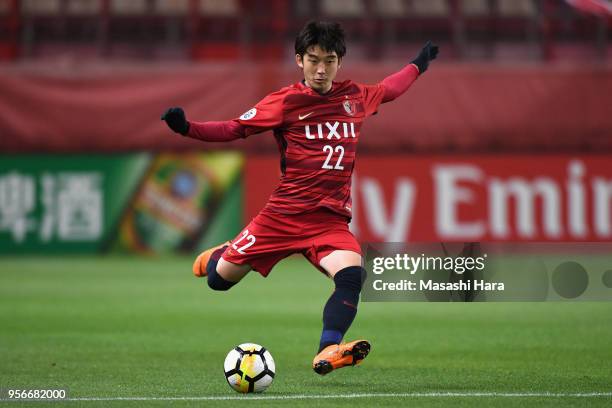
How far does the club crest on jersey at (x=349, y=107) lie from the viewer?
24.2ft

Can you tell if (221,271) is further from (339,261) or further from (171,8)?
(171,8)

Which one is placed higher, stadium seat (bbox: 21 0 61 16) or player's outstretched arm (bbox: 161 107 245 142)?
stadium seat (bbox: 21 0 61 16)

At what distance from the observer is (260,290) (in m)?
15.0

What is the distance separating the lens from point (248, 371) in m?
6.93

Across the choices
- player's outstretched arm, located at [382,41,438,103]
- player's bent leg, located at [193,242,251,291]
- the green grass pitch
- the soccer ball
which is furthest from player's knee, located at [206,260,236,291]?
player's outstretched arm, located at [382,41,438,103]

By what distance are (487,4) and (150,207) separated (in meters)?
7.23

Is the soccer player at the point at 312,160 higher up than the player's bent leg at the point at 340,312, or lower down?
higher up

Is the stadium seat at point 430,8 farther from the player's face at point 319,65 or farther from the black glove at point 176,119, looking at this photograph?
the black glove at point 176,119

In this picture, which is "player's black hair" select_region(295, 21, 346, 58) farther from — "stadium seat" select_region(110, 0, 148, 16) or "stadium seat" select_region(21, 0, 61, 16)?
"stadium seat" select_region(21, 0, 61, 16)

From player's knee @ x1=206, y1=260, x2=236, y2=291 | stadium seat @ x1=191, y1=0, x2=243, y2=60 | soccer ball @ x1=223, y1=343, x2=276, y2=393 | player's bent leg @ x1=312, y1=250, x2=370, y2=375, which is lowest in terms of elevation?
soccer ball @ x1=223, y1=343, x2=276, y2=393

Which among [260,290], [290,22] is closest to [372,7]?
[290,22]

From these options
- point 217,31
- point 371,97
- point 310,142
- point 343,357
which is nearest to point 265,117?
point 310,142

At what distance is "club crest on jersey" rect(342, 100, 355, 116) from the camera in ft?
24.2

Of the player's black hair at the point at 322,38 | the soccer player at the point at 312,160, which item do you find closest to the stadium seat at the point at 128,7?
the soccer player at the point at 312,160
